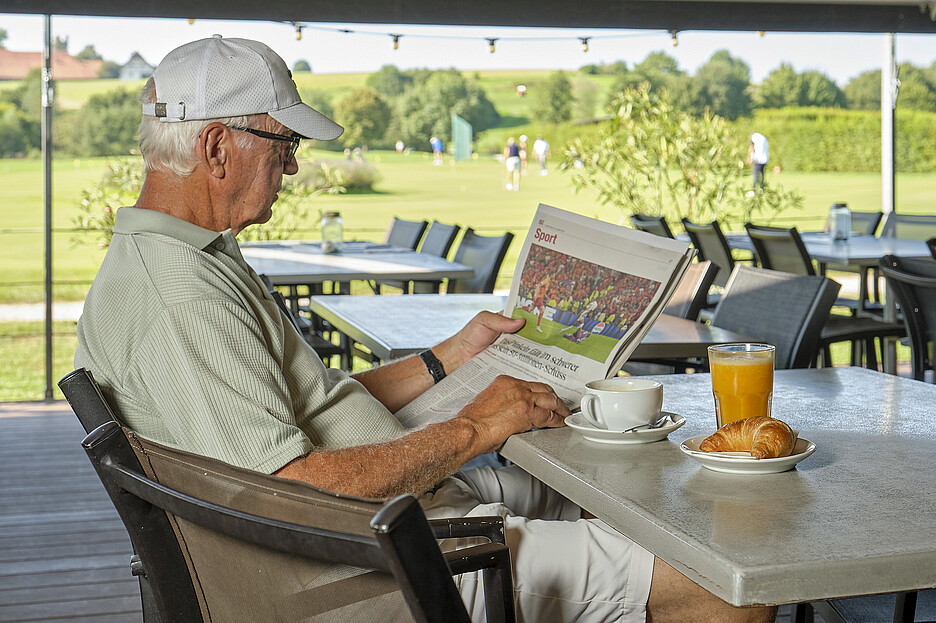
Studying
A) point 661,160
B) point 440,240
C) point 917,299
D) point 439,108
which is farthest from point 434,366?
point 439,108

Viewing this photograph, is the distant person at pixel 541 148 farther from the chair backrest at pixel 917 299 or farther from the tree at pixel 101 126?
the chair backrest at pixel 917 299

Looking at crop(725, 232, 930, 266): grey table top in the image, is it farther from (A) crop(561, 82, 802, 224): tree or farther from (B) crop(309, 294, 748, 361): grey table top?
(A) crop(561, 82, 802, 224): tree

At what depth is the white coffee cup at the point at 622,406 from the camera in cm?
131

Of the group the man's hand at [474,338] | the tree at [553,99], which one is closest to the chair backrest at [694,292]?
the man's hand at [474,338]

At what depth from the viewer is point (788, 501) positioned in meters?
1.03

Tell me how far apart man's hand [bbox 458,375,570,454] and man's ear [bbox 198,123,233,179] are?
53cm

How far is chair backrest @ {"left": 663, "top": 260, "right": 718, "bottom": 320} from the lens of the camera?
2.96 m

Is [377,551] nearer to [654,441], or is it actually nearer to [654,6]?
[654,441]

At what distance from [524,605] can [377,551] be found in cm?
66

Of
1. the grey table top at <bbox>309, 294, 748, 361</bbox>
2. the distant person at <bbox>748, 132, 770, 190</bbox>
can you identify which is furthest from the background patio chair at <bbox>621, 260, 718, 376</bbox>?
the distant person at <bbox>748, 132, 770, 190</bbox>

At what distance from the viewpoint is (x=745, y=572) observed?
0.84 metres

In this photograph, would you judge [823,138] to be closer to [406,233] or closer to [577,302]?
[406,233]

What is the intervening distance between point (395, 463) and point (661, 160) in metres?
6.80

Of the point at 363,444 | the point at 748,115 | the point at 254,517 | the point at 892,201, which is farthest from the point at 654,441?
the point at 748,115
